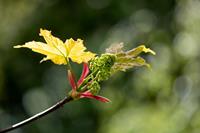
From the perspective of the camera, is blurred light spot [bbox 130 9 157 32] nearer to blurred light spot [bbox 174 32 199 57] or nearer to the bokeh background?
the bokeh background

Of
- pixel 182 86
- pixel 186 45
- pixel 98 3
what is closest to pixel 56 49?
pixel 182 86

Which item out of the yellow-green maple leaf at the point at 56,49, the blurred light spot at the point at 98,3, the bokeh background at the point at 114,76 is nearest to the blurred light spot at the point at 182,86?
the bokeh background at the point at 114,76

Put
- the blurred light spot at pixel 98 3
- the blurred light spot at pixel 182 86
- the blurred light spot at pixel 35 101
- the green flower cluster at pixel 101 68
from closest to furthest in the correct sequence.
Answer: the green flower cluster at pixel 101 68, the blurred light spot at pixel 182 86, the blurred light spot at pixel 35 101, the blurred light spot at pixel 98 3

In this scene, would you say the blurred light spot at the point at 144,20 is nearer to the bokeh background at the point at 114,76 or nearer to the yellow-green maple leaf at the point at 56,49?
the bokeh background at the point at 114,76

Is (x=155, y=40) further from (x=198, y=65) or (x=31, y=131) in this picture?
(x=31, y=131)

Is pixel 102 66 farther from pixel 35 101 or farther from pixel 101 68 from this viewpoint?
pixel 35 101

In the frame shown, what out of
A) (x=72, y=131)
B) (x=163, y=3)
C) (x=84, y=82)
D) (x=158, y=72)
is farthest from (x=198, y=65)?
(x=84, y=82)

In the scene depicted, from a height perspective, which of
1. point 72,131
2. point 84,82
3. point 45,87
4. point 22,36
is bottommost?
point 84,82

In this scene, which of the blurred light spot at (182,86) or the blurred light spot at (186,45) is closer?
the blurred light spot at (182,86)
